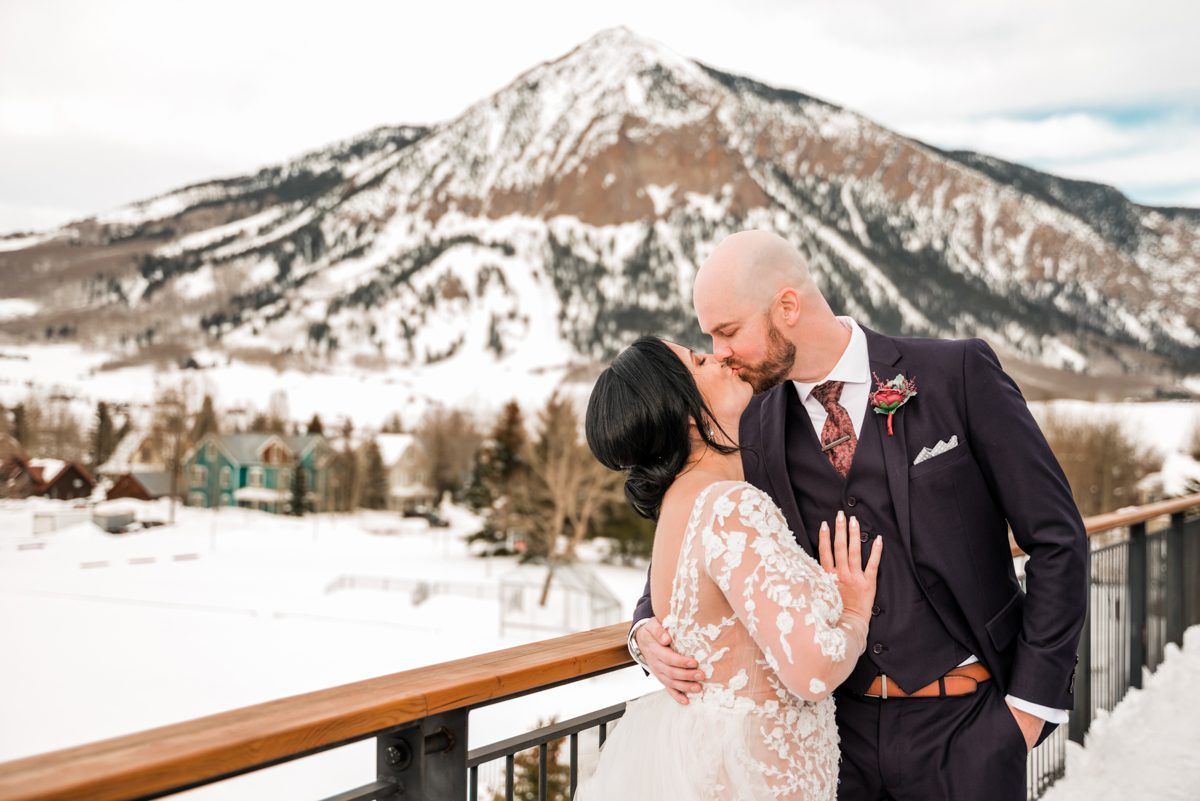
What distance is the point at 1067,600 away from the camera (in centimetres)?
191

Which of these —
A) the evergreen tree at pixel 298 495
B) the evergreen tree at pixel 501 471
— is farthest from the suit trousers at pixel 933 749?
the evergreen tree at pixel 298 495

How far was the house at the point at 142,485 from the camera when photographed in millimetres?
71375

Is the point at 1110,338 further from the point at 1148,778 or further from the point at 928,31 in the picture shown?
the point at 1148,778

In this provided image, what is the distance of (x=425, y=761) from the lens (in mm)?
1627

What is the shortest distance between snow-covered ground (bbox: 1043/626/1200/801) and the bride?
321 centimetres

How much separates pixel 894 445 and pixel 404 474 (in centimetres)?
7119

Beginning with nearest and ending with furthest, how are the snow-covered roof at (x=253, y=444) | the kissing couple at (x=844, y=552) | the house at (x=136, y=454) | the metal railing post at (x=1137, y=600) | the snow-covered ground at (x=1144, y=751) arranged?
→ the kissing couple at (x=844, y=552) < the snow-covered ground at (x=1144, y=751) < the metal railing post at (x=1137, y=600) < the snow-covered roof at (x=253, y=444) < the house at (x=136, y=454)

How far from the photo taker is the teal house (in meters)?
70.5

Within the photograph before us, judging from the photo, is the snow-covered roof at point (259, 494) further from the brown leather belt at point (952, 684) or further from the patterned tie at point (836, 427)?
the brown leather belt at point (952, 684)

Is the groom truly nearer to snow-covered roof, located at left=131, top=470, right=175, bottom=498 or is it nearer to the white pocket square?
the white pocket square

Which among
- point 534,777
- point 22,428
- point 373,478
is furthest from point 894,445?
point 22,428

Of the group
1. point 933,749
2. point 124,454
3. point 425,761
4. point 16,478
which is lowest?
point 16,478

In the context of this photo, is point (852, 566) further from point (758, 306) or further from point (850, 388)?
point (758, 306)

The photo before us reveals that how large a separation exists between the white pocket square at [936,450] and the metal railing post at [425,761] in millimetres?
1126
